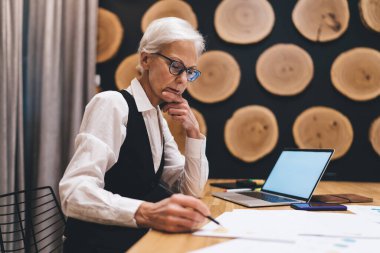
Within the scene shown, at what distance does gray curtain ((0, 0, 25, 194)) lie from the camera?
7.79ft

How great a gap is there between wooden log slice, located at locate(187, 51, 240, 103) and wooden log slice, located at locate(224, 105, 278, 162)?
0.61 feet

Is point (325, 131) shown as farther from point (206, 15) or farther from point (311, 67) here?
point (206, 15)

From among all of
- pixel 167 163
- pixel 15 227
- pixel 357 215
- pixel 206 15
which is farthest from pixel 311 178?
pixel 15 227

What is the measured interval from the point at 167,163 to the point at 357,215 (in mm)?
816

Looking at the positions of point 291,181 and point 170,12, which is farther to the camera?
point 170,12

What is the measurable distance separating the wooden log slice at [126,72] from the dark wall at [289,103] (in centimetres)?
47

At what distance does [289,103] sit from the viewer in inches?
110

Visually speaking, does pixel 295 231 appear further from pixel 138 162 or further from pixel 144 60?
pixel 144 60

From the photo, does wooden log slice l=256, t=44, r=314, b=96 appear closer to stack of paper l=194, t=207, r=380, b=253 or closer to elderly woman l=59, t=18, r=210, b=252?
elderly woman l=59, t=18, r=210, b=252

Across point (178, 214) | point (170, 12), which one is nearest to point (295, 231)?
point (178, 214)

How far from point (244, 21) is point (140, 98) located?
165cm

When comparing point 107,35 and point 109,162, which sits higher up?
point 107,35

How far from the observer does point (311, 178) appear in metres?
1.53

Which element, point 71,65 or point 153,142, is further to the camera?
point 71,65
